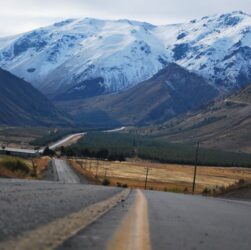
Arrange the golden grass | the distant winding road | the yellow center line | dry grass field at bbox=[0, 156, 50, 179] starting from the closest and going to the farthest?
1. the yellow center line
2. dry grass field at bbox=[0, 156, 50, 179]
3. the distant winding road
4. the golden grass

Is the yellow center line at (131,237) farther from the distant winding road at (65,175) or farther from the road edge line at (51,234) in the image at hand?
the distant winding road at (65,175)

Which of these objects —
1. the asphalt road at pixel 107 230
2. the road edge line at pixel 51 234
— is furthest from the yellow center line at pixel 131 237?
the road edge line at pixel 51 234

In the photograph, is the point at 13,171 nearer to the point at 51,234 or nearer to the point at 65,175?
the point at 65,175

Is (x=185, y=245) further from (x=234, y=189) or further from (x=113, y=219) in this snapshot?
(x=234, y=189)

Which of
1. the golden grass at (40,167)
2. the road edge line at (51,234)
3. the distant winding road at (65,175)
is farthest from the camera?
the golden grass at (40,167)

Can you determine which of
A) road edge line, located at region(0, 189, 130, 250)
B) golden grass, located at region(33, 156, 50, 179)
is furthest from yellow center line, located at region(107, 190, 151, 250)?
golden grass, located at region(33, 156, 50, 179)

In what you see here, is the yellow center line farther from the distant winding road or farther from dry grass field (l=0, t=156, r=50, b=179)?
the distant winding road

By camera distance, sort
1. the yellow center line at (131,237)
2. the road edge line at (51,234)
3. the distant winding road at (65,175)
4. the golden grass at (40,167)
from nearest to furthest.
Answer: the road edge line at (51,234)
the yellow center line at (131,237)
the distant winding road at (65,175)
the golden grass at (40,167)

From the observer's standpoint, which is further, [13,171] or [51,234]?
[13,171]

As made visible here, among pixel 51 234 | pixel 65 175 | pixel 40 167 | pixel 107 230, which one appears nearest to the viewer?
pixel 51 234

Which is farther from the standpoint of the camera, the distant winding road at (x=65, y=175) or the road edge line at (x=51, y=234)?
the distant winding road at (x=65, y=175)

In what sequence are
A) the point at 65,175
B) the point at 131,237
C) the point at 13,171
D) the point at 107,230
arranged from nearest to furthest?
the point at 131,237
the point at 107,230
the point at 13,171
the point at 65,175

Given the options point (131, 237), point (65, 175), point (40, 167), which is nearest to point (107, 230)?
point (131, 237)

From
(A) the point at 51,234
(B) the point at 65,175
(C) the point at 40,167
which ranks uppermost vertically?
(C) the point at 40,167
